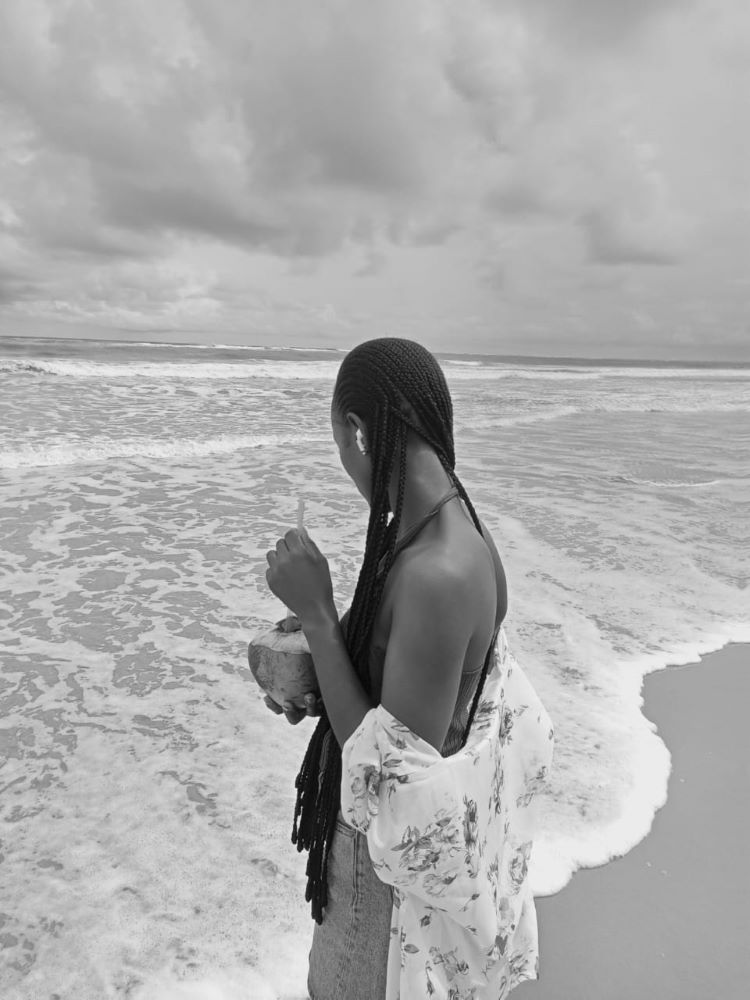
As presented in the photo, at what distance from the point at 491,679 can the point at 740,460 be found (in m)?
11.8

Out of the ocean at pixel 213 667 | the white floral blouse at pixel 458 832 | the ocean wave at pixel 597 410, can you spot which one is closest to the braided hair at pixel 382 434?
the white floral blouse at pixel 458 832

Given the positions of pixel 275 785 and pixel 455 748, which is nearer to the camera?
pixel 455 748

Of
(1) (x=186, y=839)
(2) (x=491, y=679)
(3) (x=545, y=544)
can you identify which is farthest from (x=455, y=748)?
(3) (x=545, y=544)

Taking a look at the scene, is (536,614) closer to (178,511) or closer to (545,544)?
(545,544)

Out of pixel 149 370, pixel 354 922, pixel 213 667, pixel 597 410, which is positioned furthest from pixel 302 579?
pixel 149 370

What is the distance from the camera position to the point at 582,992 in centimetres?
223

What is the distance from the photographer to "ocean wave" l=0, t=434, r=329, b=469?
33.1ft

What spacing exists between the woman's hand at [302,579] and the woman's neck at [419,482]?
192mm

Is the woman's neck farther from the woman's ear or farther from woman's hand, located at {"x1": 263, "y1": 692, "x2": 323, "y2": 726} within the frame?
woman's hand, located at {"x1": 263, "y1": 692, "x2": 323, "y2": 726}

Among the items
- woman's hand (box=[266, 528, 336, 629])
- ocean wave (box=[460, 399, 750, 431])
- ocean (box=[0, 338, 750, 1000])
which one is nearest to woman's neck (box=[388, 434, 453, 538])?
woman's hand (box=[266, 528, 336, 629])

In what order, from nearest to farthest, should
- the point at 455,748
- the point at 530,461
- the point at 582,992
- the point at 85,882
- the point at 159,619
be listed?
the point at 455,748 < the point at 582,992 < the point at 85,882 < the point at 159,619 < the point at 530,461

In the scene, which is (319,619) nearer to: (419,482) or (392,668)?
(392,668)

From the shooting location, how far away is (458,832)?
4.06ft

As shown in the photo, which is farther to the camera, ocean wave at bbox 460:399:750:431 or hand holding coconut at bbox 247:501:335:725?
ocean wave at bbox 460:399:750:431
